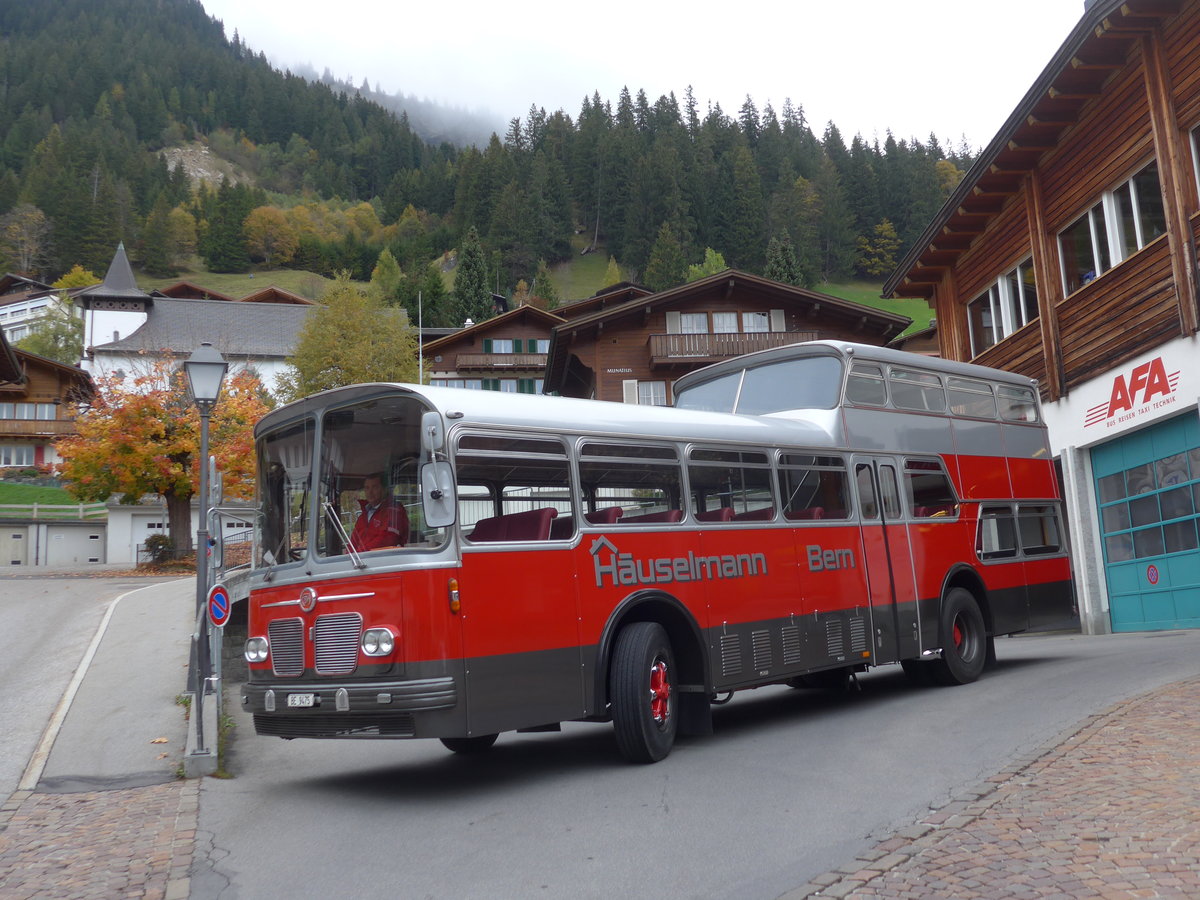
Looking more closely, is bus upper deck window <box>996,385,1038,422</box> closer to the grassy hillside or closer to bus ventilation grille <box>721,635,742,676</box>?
bus ventilation grille <box>721,635,742,676</box>

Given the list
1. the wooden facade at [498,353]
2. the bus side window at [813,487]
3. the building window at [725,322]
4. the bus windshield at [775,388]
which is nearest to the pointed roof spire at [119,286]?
the wooden facade at [498,353]

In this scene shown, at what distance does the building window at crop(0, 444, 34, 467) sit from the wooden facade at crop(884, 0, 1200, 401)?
227ft

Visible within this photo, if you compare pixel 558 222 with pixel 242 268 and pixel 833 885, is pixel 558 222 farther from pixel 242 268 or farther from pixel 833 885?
pixel 833 885

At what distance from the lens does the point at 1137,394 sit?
52.4ft

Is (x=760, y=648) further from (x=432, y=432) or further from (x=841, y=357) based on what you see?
(x=432, y=432)

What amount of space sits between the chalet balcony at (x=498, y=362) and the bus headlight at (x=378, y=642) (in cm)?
5930

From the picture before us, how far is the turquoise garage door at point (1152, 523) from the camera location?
15.5 metres

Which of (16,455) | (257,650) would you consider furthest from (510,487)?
(16,455)

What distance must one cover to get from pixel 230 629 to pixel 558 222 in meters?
113

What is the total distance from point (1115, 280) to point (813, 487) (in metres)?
8.52

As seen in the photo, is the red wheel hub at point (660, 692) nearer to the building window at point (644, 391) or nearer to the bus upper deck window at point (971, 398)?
the bus upper deck window at point (971, 398)

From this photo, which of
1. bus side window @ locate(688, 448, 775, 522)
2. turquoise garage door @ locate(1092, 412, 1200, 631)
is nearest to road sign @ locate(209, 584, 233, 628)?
bus side window @ locate(688, 448, 775, 522)

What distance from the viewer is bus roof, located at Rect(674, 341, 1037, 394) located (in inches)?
463

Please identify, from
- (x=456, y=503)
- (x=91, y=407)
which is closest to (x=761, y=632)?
(x=456, y=503)
